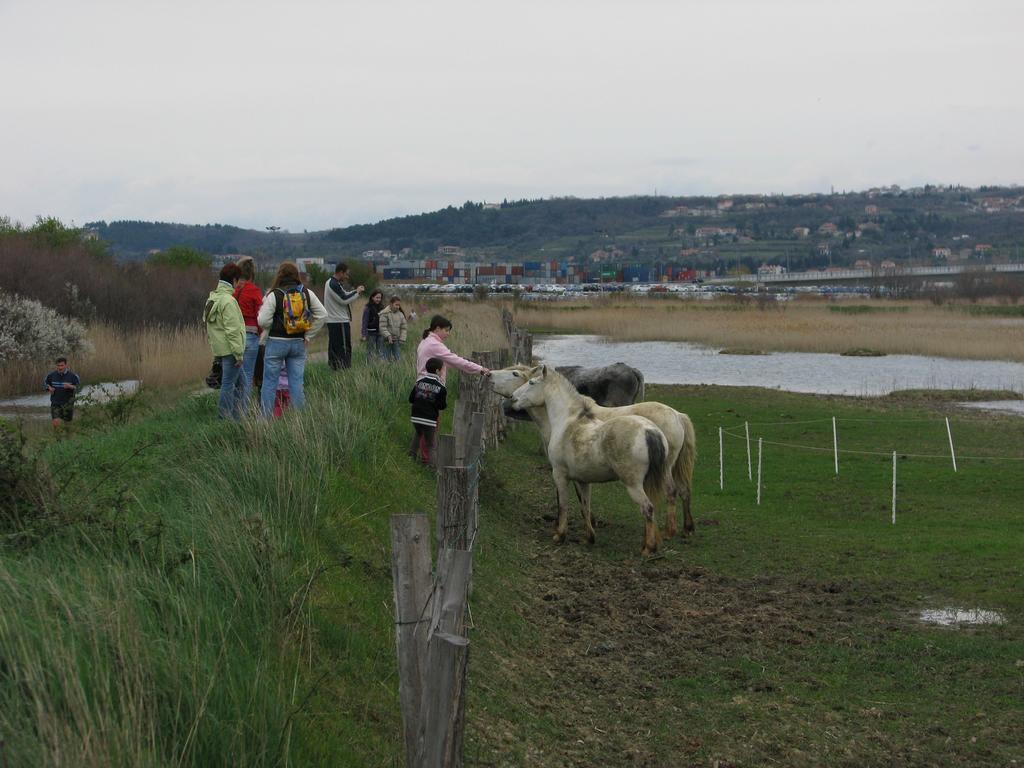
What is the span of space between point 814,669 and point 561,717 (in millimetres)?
2402

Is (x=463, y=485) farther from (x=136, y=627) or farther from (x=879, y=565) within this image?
(x=879, y=565)

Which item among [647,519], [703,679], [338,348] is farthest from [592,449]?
[338,348]

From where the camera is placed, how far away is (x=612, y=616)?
33.9ft

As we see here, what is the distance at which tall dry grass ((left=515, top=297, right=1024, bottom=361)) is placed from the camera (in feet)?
168

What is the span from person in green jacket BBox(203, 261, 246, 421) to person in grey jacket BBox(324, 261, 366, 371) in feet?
13.7

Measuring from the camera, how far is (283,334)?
1268 centimetres

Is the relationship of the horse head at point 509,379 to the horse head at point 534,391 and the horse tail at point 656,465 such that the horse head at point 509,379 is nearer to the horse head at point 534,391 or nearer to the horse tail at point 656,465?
the horse head at point 534,391

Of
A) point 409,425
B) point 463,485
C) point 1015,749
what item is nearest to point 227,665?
point 463,485

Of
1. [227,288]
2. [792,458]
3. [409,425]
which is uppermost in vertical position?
[227,288]

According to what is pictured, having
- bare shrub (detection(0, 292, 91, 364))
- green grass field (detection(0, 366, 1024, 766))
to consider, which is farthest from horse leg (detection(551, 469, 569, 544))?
bare shrub (detection(0, 292, 91, 364))

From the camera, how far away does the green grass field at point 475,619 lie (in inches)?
185

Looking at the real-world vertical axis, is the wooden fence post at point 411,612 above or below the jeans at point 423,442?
above

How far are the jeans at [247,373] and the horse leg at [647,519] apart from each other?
439 centimetres

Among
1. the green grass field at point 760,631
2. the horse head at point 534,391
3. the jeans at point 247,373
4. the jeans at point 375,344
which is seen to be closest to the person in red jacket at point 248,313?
the jeans at point 247,373
